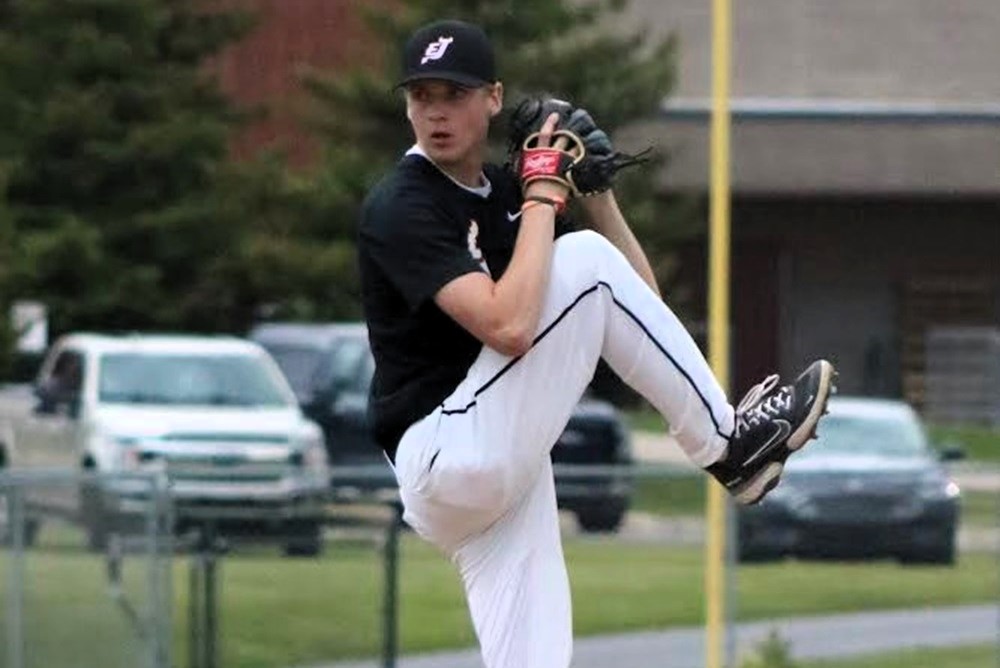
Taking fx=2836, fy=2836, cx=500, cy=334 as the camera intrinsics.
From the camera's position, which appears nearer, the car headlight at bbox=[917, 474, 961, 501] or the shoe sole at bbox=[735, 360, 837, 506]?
the shoe sole at bbox=[735, 360, 837, 506]

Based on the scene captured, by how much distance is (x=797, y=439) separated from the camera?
252 inches

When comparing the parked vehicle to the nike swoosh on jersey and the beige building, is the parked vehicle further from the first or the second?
the beige building

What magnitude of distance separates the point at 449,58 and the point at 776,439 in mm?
1145

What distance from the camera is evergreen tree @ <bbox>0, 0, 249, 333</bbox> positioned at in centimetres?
3117

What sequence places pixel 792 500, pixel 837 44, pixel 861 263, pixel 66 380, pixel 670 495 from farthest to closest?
pixel 861 263, pixel 837 44, pixel 66 380, pixel 670 495, pixel 792 500

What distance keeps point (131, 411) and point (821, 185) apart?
20.5m

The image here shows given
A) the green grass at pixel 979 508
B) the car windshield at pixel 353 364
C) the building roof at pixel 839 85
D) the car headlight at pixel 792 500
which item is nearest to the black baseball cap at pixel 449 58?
the car headlight at pixel 792 500

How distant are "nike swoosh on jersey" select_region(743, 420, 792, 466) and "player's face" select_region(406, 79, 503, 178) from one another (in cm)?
93

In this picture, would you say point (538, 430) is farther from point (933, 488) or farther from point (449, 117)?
point (933, 488)

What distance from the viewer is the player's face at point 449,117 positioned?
6.10 meters

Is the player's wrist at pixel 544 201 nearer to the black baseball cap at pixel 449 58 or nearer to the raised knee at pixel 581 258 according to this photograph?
the raised knee at pixel 581 258

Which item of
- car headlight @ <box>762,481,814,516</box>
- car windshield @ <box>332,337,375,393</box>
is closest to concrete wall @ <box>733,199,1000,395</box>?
car windshield @ <box>332,337,375,393</box>

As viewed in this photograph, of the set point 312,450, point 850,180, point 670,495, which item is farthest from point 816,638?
point 850,180

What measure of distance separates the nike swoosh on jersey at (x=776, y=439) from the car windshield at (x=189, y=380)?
47.0 feet
